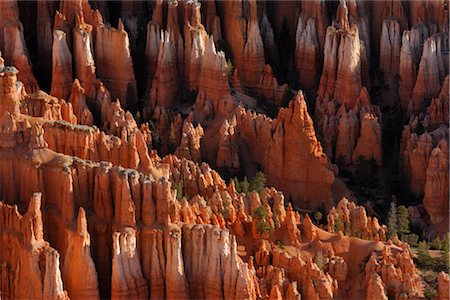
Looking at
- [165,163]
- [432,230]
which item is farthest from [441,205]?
[165,163]

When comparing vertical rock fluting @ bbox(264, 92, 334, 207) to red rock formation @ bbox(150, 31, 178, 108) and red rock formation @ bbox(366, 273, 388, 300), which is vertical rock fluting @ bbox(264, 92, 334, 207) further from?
red rock formation @ bbox(366, 273, 388, 300)

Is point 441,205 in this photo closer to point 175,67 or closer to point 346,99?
point 346,99

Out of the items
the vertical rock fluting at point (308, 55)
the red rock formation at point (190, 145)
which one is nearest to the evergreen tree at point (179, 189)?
the red rock formation at point (190, 145)

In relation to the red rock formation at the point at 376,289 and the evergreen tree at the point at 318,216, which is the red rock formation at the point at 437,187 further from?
the red rock formation at the point at 376,289

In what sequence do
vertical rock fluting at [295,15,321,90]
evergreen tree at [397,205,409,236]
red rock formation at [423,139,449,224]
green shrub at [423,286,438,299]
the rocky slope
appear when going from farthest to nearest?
vertical rock fluting at [295,15,321,90]
red rock formation at [423,139,449,224]
evergreen tree at [397,205,409,236]
green shrub at [423,286,438,299]
the rocky slope

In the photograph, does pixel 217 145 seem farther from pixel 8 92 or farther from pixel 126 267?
pixel 126 267

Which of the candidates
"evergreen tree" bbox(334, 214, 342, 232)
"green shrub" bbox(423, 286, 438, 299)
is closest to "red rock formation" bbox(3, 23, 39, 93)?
"evergreen tree" bbox(334, 214, 342, 232)
